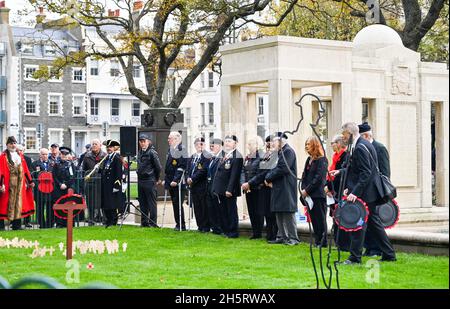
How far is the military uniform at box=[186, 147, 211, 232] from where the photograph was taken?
62.8 feet

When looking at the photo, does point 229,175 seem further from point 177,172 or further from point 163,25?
point 163,25

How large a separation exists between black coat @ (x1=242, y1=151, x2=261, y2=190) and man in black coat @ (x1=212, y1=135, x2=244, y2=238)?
0.70ft

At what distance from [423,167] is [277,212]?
675 centimetres

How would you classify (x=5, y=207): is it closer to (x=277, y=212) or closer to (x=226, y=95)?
(x=226, y=95)

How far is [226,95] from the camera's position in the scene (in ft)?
68.3

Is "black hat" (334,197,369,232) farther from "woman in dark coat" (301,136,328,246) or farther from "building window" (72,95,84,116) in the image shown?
"building window" (72,95,84,116)

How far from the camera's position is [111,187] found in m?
21.7

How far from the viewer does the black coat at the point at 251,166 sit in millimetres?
17062

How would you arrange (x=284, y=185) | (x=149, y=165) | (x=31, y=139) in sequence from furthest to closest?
(x=31, y=139)
(x=149, y=165)
(x=284, y=185)

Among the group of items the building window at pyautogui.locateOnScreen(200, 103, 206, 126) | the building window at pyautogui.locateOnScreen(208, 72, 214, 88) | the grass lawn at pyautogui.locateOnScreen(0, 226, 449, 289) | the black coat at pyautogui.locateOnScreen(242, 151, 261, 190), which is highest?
the building window at pyautogui.locateOnScreen(208, 72, 214, 88)

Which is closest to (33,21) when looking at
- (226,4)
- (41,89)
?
(226,4)

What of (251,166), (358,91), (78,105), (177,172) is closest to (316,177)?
(251,166)

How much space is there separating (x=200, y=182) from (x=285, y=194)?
362 centimetres

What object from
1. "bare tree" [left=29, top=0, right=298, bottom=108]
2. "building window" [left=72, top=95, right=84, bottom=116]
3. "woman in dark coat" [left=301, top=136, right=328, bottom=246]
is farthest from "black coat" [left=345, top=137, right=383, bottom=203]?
"building window" [left=72, top=95, right=84, bottom=116]
